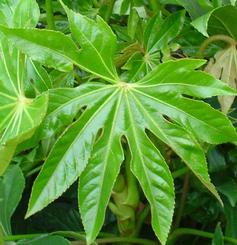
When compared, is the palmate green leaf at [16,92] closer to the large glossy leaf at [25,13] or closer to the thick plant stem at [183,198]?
the large glossy leaf at [25,13]

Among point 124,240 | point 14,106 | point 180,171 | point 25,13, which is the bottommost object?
point 124,240

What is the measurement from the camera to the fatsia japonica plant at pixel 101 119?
0.65 m

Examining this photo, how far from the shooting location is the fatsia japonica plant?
0.65m

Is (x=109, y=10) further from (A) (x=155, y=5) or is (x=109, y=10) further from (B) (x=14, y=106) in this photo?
(B) (x=14, y=106)

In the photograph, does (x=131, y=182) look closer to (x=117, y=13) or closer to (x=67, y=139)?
(x=67, y=139)

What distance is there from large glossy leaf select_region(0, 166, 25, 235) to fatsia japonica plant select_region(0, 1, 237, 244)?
0.20 m

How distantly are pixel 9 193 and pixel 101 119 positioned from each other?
0.83 ft

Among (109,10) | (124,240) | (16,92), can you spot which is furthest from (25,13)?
(124,240)

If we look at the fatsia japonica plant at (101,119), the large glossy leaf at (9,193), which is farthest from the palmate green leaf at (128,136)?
the large glossy leaf at (9,193)

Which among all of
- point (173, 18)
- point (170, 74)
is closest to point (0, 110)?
point (170, 74)

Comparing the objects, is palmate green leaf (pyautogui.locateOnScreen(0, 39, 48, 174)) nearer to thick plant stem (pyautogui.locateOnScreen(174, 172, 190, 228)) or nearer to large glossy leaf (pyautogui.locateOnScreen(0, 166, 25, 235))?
large glossy leaf (pyautogui.locateOnScreen(0, 166, 25, 235))

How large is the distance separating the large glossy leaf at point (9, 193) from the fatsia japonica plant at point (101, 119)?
0.20 m

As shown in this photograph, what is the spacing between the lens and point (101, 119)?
69cm

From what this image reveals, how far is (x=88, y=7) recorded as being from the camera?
39.8 inches
